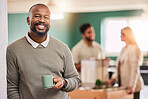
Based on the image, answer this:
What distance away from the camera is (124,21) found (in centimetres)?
93

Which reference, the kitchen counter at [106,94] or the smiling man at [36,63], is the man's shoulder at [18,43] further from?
the kitchen counter at [106,94]

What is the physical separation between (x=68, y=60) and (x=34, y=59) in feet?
0.46

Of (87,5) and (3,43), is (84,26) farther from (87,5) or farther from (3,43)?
(3,43)


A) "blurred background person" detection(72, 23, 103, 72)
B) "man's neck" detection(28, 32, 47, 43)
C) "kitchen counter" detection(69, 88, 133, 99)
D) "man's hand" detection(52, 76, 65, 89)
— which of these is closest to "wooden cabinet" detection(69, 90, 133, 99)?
"kitchen counter" detection(69, 88, 133, 99)

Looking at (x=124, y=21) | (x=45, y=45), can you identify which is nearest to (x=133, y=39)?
(x=124, y=21)

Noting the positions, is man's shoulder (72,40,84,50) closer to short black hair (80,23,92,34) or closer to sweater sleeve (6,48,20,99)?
short black hair (80,23,92,34)

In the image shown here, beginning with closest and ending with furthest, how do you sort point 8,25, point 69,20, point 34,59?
point 34,59 → point 8,25 → point 69,20

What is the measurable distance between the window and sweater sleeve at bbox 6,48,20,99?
1.46 feet

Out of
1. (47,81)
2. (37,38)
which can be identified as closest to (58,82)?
(47,81)

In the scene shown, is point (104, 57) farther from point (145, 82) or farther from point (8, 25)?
point (8, 25)

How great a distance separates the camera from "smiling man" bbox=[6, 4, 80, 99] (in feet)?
2.36

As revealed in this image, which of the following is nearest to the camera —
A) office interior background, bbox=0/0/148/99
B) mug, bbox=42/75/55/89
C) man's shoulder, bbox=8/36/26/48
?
mug, bbox=42/75/55/89

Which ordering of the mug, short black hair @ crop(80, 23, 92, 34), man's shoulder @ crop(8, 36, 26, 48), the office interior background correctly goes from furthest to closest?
short black hair @ crop(80, 23, 92, 34) < the office interior background < man's shoulder @ crop(8, 36, 26, 48) < the mug

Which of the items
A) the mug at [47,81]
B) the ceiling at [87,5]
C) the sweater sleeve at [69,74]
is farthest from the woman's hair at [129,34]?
the mug at [47,81]
